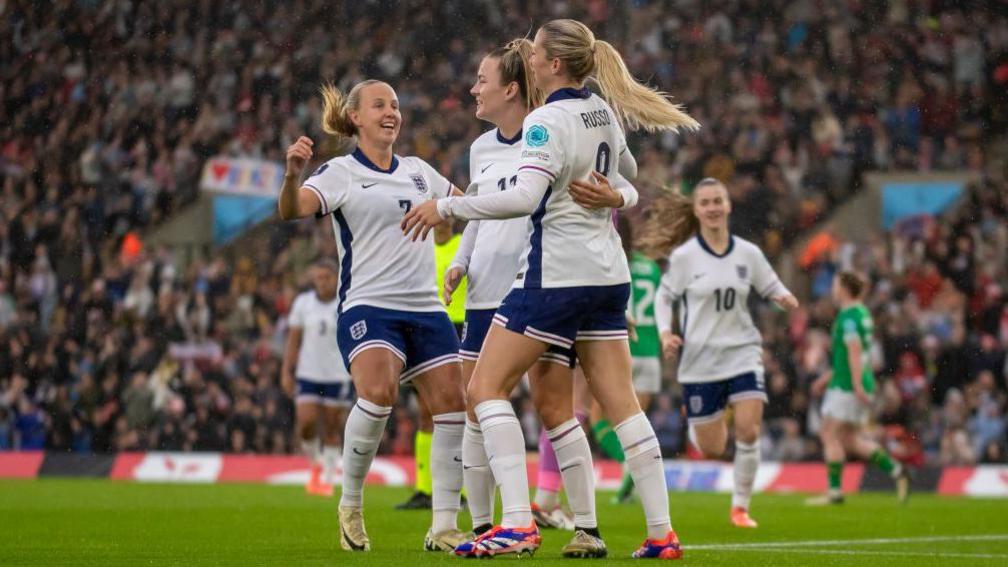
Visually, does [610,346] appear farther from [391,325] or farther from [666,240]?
[666,240]

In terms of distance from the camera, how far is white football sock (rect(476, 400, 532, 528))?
6688 mm

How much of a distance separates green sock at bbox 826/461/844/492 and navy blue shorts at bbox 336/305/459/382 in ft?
25.7

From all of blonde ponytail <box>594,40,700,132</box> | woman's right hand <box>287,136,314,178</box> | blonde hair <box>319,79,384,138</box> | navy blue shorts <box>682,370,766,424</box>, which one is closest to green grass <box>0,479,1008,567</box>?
navy blue shorts <box>682,370,766,424</box>

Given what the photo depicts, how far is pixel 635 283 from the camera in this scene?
1364 cm

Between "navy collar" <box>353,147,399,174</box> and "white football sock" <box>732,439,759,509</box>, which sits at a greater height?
"navy collar" <box>353,147,399,174</box>

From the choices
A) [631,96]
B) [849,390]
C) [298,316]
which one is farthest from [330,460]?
[631,96]

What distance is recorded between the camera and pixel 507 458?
6727mm

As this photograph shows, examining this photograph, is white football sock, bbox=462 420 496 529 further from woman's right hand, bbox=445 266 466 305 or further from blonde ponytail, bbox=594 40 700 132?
blonde ponytail, bbox=594 40 700 132

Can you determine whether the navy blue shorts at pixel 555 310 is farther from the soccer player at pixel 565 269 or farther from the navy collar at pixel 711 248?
the navy collar at pixel 711 248

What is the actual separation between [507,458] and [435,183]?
2.13m

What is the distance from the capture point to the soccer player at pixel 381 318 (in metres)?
7.75

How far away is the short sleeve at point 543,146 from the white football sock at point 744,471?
16.3ft

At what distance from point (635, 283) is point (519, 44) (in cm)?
625

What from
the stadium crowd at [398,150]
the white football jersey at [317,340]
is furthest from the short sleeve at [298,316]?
the stadium crowd at [398,150]
